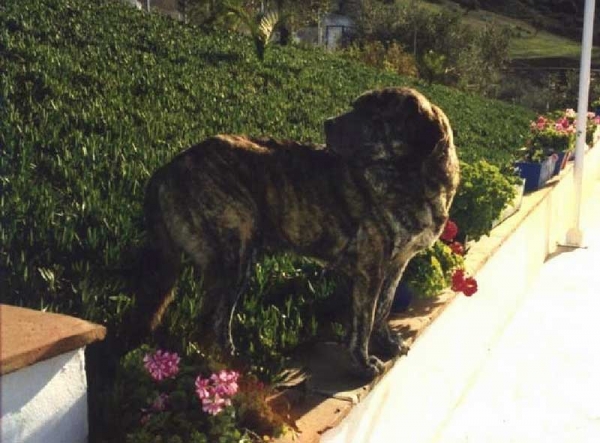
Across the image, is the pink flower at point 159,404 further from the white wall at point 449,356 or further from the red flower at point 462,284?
the red flower at point 462,284

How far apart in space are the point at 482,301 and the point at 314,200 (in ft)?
9.87

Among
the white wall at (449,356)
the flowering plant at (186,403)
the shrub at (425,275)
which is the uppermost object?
the flowering plant at (186,403)

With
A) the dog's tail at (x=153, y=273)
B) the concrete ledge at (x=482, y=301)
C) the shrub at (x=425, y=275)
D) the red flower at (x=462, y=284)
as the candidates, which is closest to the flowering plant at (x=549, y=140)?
the concrete ledge at (x=482, y=301)

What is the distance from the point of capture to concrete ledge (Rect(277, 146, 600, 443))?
320cm

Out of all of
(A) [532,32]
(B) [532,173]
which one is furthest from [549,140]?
(A) [532,32]

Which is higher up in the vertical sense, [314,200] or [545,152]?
[314,200]

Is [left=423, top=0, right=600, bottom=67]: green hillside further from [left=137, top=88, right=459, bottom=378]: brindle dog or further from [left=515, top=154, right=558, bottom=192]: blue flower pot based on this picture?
[left=137, top=88, right=459, bottom=378]: brindle dog

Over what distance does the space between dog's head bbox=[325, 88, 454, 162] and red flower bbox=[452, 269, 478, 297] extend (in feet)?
5.84

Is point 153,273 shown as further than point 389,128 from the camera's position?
Yes

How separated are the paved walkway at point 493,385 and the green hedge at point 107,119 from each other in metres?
1.17

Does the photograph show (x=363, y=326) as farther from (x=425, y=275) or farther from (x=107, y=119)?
(x=107, y=119)

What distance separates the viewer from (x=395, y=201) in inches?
122

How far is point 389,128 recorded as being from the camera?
3010 millimetres

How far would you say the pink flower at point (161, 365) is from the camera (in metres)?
2.70
